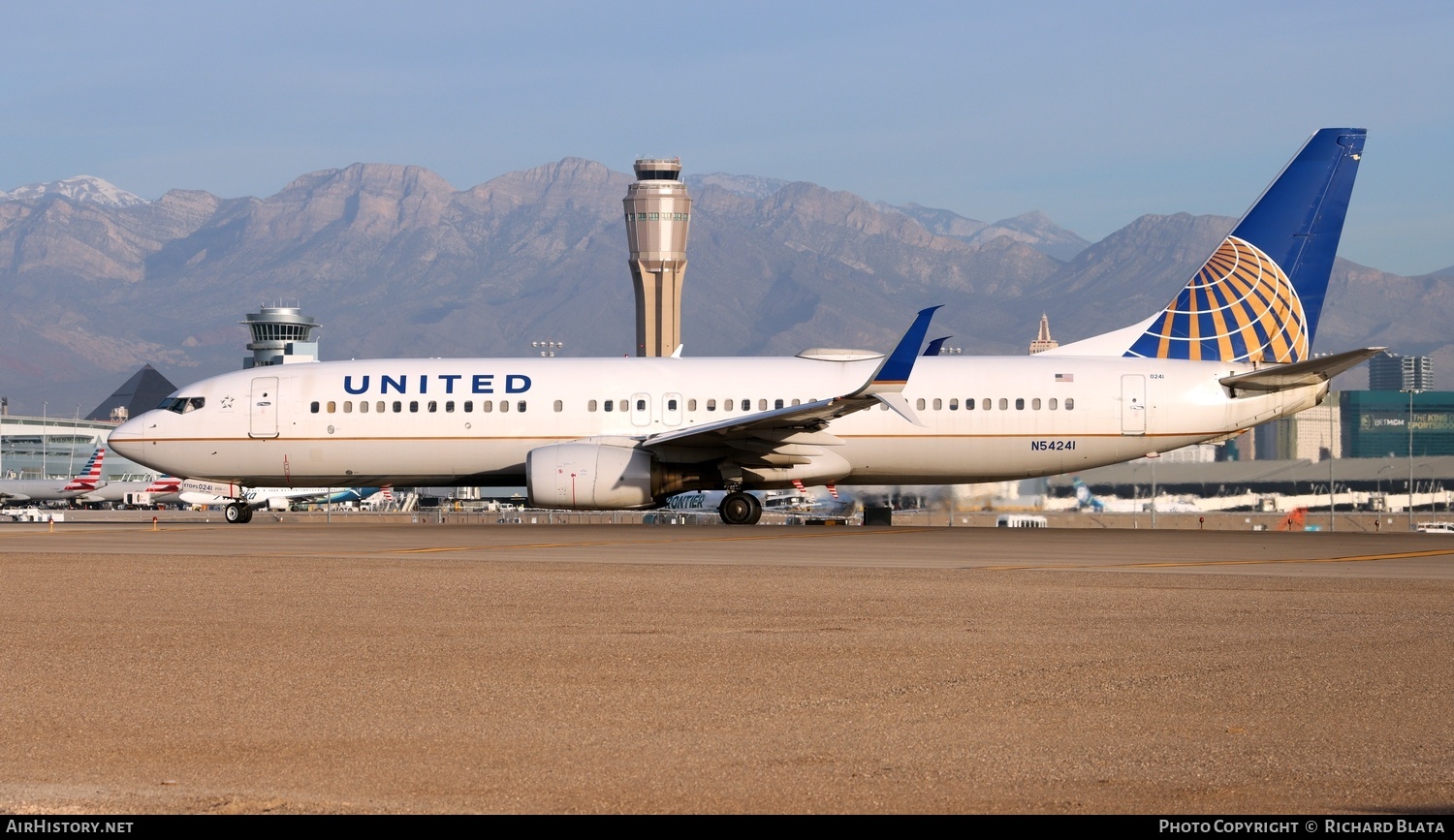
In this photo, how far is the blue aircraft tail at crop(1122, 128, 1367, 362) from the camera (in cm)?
2975

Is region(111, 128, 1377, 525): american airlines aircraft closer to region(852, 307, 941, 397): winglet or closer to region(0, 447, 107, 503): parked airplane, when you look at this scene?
region(852, 307, 941, 397): winglet

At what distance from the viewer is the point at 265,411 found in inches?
1205

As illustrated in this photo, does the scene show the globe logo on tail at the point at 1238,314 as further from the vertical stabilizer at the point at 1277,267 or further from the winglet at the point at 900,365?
the winglet at the point at 900,365

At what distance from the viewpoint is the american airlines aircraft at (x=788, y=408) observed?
28375 mm

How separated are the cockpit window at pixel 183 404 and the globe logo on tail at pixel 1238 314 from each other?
17.9 metres

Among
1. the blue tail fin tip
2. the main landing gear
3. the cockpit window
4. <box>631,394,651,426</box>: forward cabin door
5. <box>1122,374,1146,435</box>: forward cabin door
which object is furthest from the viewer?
the main landing gear

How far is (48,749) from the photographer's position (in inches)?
304

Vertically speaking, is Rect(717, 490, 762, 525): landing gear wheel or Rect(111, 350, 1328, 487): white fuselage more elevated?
Rect(111, 350, 1328, 487): white fuselage

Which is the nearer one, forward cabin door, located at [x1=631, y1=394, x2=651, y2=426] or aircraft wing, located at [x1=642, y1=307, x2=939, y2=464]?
aircraft wing, located at [x1=642, y1=307, x2=939, y2=464]

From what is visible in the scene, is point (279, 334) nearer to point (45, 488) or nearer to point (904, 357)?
point (45, 488)

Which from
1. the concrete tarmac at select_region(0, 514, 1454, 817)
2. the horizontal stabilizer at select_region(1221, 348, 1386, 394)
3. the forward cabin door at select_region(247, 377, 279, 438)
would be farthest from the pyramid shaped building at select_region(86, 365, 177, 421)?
the concrete tarmac at select_region(0, 514, 1454, 817)

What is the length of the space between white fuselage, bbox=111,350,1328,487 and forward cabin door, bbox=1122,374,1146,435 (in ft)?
0.08
